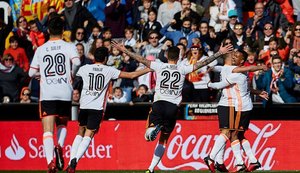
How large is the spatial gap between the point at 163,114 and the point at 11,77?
298 inches

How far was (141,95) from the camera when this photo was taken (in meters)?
22.9

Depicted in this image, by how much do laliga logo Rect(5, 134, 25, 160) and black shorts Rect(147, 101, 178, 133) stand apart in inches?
202

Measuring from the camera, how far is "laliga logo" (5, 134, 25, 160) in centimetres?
2217

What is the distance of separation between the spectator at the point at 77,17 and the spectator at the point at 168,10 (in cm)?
176

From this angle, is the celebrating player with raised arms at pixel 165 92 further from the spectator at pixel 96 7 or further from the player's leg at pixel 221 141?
the spectator at pixel 96 7

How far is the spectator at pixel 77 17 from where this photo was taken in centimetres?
2602

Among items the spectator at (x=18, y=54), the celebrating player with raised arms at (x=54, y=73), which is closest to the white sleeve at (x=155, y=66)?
the celebrating player with raised arms at (x=54, y=73)

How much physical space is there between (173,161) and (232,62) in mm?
3734

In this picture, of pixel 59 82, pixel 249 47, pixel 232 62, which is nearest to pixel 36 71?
pixel 59 82

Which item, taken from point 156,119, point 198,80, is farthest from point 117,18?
point 156,119

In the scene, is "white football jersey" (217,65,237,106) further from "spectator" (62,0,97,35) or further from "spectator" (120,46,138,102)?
"spectator" (62,0,97,35)

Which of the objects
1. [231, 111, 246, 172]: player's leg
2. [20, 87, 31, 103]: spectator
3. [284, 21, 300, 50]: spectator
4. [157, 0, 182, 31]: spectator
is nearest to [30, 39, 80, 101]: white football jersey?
[231, 111, 246, 172]: player's leg

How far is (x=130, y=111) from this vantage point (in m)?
22.6

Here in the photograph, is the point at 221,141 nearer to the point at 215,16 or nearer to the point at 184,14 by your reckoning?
the point at 184,14
